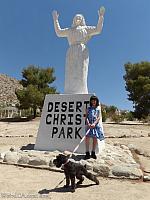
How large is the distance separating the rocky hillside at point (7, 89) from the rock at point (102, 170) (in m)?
67.2

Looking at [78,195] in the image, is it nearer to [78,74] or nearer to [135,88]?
[78,74]

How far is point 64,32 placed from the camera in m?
9.48

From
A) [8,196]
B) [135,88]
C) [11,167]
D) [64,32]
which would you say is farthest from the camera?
[135,88]

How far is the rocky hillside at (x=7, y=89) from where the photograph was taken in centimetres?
7694

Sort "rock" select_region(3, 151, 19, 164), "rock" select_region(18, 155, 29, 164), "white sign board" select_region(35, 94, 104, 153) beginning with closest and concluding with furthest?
1. "rock" select_region(18, 155, 29, 164)
2. "rock" select_region(3, 151, 19, 164)
3. "white sign board" select_region(35, 94, 104, 153)

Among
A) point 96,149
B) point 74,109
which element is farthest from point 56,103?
point 96,149

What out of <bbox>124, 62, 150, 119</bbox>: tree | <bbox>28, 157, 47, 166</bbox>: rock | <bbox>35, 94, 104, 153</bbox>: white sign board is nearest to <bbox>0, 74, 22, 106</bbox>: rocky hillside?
<bbox>124, 62, 150, 119</bbox>: tree

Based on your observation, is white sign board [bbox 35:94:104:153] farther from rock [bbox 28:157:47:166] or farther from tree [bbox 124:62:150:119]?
tree [bbox 124:62:150:119]

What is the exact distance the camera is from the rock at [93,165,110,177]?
6.43 m

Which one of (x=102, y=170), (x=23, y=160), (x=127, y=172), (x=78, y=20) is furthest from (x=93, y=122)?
(x=78, y=20)

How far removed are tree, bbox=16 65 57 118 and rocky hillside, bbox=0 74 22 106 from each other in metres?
40.5

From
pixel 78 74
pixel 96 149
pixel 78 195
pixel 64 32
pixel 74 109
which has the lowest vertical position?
pixel 78 195

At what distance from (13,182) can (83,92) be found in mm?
4055

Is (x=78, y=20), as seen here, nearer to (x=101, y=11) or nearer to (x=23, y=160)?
(x=101, y=11)
